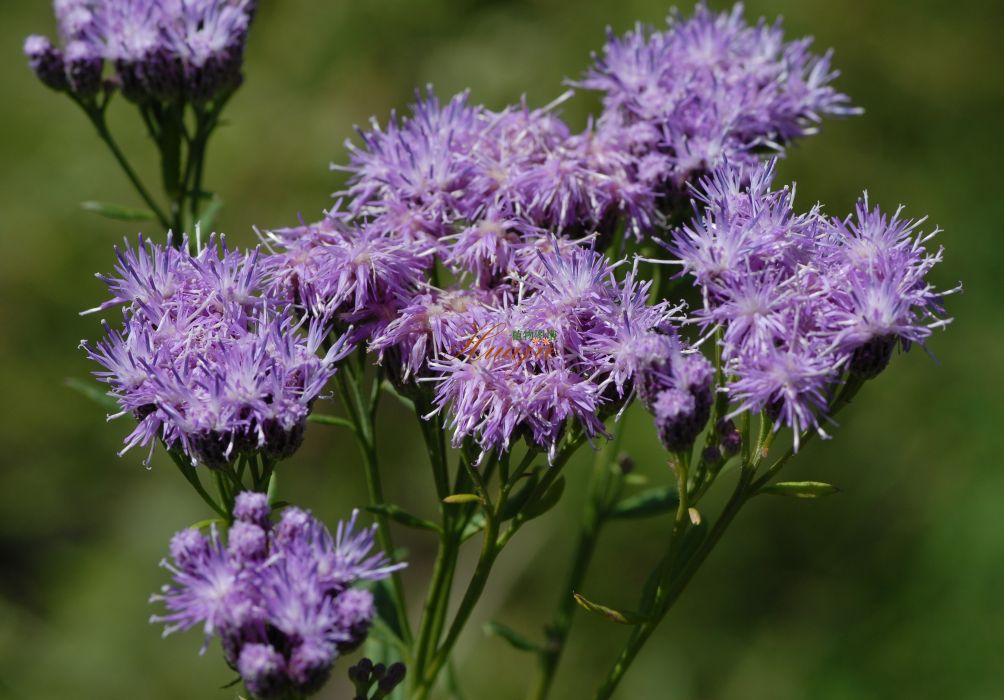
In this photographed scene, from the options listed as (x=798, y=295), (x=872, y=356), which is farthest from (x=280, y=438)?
(x=872, y=356)

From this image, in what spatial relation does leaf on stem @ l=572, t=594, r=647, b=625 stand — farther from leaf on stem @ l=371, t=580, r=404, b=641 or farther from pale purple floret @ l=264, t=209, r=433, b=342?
pale purple floret @ l=264, t=209, r=433, b=342

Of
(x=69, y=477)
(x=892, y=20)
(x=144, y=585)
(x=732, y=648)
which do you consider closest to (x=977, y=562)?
(x=732, y=648)

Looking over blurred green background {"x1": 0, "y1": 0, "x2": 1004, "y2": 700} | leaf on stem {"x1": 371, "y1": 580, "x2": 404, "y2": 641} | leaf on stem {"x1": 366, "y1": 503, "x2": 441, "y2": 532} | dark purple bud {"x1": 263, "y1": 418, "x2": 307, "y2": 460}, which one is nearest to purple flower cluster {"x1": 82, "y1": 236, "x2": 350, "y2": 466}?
dark purple bud {"x1": 263, "y1": 418, "x2": 307, "y2": 460}

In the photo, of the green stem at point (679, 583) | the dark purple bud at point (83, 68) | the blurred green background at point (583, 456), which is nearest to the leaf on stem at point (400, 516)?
the green stem at point (679, 583)

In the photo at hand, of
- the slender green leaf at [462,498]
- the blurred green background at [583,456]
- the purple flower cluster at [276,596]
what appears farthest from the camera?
the blurred green background at [583,456]

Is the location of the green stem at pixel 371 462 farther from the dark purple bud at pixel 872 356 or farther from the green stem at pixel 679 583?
the dark purple bud at pixel 872 356

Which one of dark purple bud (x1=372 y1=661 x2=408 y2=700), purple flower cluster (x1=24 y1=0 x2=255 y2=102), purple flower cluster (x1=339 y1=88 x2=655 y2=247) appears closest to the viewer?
dark purple bud (x1=372 y1=661 x2=408 y2=700)

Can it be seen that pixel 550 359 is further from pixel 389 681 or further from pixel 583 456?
pixel 583 456
